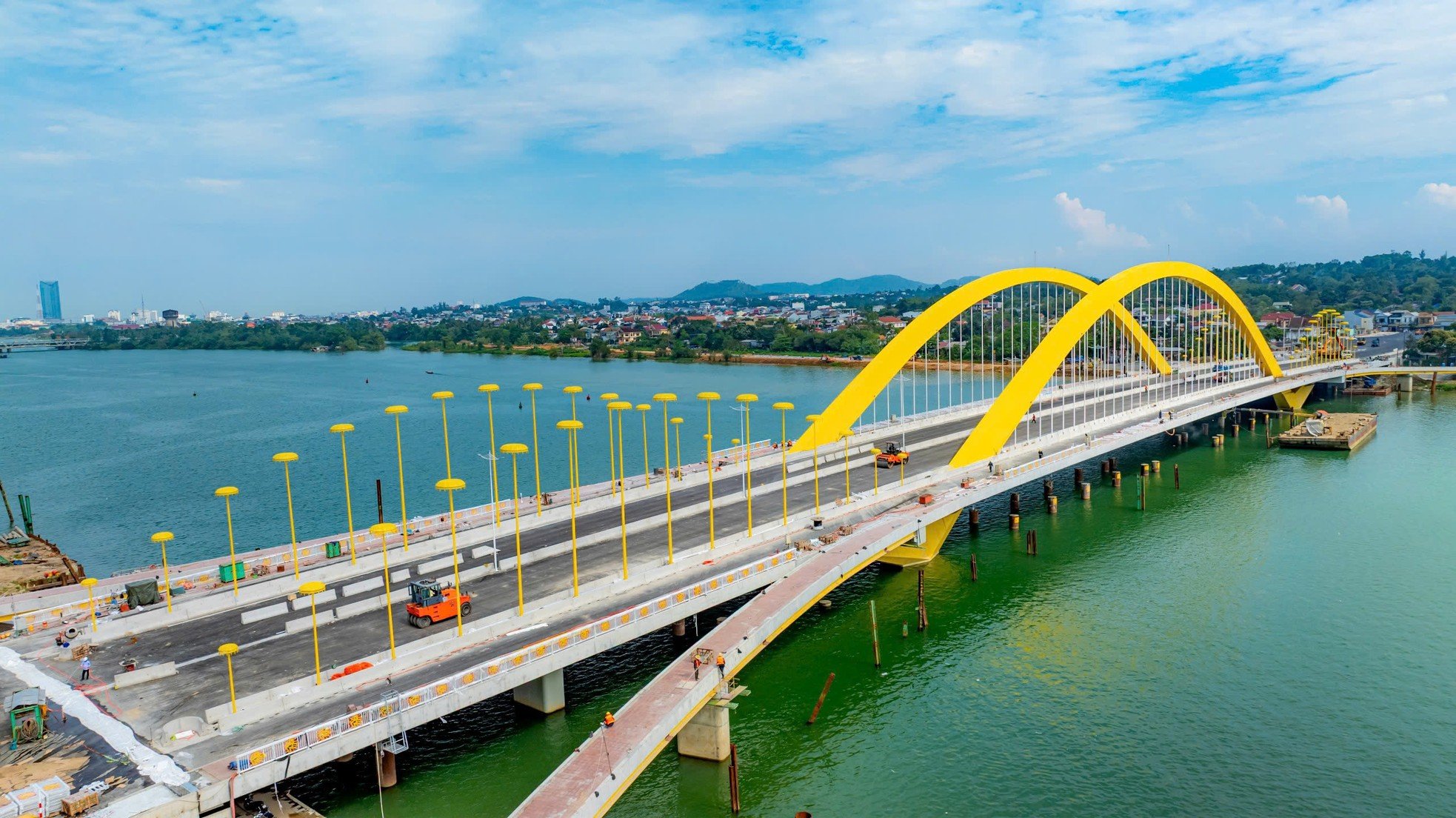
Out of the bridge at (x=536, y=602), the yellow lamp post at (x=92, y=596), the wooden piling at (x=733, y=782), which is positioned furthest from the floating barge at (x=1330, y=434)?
the yellow lamp post at (x=92, y=596)

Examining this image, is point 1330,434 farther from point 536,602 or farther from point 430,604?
point 430,604

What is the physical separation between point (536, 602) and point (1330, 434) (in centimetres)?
5913

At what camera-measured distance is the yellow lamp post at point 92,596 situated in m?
24.5

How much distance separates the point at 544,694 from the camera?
2409 centimetres

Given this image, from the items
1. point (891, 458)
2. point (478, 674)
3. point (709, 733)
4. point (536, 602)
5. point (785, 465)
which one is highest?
point (785, 465)

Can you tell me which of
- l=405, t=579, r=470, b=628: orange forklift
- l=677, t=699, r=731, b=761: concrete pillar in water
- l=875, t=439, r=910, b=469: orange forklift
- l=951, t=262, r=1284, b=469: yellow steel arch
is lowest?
l=677, t=699, r=731, b=761: concrete pillar in water

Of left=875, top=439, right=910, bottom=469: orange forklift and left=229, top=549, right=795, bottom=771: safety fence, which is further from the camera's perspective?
left=875, top=439, right=910, bottom=469: orange forklift

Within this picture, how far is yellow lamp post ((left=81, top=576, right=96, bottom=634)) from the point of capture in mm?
24506

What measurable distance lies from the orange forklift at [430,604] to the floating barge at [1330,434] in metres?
59.9

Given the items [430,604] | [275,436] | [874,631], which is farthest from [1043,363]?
[275,436]

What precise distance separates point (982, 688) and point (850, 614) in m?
6.15

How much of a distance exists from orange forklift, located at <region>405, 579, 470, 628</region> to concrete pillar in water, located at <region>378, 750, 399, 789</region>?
393cm

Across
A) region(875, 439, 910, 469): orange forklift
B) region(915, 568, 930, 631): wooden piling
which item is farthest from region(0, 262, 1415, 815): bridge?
region(915, 568, 930, 631): wooden piling

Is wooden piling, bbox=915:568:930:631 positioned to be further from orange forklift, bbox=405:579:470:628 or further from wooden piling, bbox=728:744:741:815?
orange forklift, bbox=405:579:470:628
